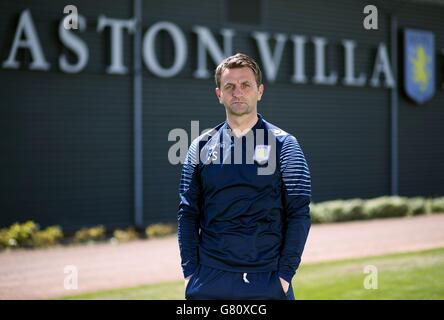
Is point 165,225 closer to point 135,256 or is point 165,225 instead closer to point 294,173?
point 135,256

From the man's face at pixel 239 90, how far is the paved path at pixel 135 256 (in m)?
5.19

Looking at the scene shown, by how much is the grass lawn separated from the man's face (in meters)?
4.40

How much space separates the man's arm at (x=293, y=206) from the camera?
→ 3561mm

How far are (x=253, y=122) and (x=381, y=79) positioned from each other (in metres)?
16.0

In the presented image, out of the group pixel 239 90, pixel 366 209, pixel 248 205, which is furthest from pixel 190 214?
pixel 366 209

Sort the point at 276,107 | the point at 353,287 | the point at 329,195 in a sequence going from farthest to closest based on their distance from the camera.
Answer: the point at 329,195
the point at 276,107
the point at 353,287

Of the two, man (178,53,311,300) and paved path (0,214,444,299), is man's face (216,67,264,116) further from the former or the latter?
paved path (0,214,444,299)

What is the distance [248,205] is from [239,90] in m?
0.64

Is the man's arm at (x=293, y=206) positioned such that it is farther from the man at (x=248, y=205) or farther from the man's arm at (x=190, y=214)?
the man's arm at (x=190, y=214)

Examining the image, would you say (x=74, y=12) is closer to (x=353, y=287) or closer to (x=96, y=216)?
(x=96, y=216)

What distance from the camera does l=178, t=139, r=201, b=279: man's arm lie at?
3738mm

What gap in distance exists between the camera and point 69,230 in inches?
542

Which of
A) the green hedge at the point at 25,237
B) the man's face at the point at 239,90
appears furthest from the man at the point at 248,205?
the green hedge at the point at 25,237
